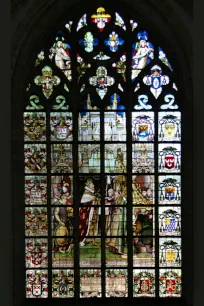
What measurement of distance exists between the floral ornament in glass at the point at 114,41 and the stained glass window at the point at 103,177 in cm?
4

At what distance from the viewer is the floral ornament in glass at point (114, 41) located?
6.64 m

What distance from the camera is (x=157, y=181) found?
661cm

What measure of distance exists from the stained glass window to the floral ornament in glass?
0.15 ft

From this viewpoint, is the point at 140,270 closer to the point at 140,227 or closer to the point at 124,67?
the point at 140,227

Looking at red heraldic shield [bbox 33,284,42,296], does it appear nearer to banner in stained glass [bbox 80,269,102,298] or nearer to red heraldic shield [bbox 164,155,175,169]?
banner in stained glass [bbox 80,269,102,298]

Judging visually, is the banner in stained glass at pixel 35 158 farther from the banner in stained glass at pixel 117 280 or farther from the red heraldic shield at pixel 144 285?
the red heraldic shield at pixel 144 285

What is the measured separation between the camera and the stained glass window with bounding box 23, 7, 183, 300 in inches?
259

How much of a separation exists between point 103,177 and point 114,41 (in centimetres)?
164

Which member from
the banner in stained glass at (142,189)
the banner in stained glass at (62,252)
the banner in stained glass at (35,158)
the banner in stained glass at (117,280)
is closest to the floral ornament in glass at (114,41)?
the banner in stained glass at (35,158)

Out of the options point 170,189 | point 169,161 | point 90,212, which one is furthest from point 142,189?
point 90,212

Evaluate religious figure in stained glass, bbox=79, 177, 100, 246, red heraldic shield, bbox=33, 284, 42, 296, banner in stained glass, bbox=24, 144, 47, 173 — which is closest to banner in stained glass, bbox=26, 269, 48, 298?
red heraldic shield, bbox=33, 284, 42, 296
